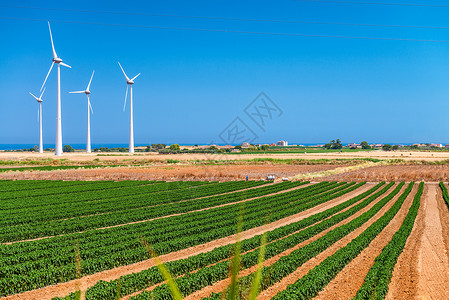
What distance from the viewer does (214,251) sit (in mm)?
18422

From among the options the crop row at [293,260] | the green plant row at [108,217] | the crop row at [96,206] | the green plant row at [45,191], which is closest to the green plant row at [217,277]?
the crop row at [293,260]

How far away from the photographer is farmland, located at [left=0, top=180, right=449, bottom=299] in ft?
46.5

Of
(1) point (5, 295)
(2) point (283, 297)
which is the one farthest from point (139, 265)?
(2) point (283, 297)

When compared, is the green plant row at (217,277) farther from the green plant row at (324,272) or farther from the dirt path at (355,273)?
the dirt path at (355,273)

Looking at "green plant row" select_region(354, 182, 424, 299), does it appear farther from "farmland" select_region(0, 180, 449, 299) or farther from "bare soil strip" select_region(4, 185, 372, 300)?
"bare soil strip" select_region(4, 185, 372, 300)

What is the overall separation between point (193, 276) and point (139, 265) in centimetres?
384

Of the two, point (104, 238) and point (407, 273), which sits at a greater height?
point (104, 238)

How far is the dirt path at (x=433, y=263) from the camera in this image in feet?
48.1

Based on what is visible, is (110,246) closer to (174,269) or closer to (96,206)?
(174,269)

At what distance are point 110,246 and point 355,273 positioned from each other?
39.4ft

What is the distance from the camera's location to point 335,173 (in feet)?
263

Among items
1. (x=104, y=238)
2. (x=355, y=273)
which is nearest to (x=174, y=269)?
(x=104, y=238)

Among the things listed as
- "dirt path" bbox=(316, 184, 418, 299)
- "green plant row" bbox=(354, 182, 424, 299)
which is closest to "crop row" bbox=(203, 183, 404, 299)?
"dirt path" bbox=(316, 184, 418, 299)

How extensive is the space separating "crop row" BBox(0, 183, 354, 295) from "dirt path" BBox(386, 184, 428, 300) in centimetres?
988
